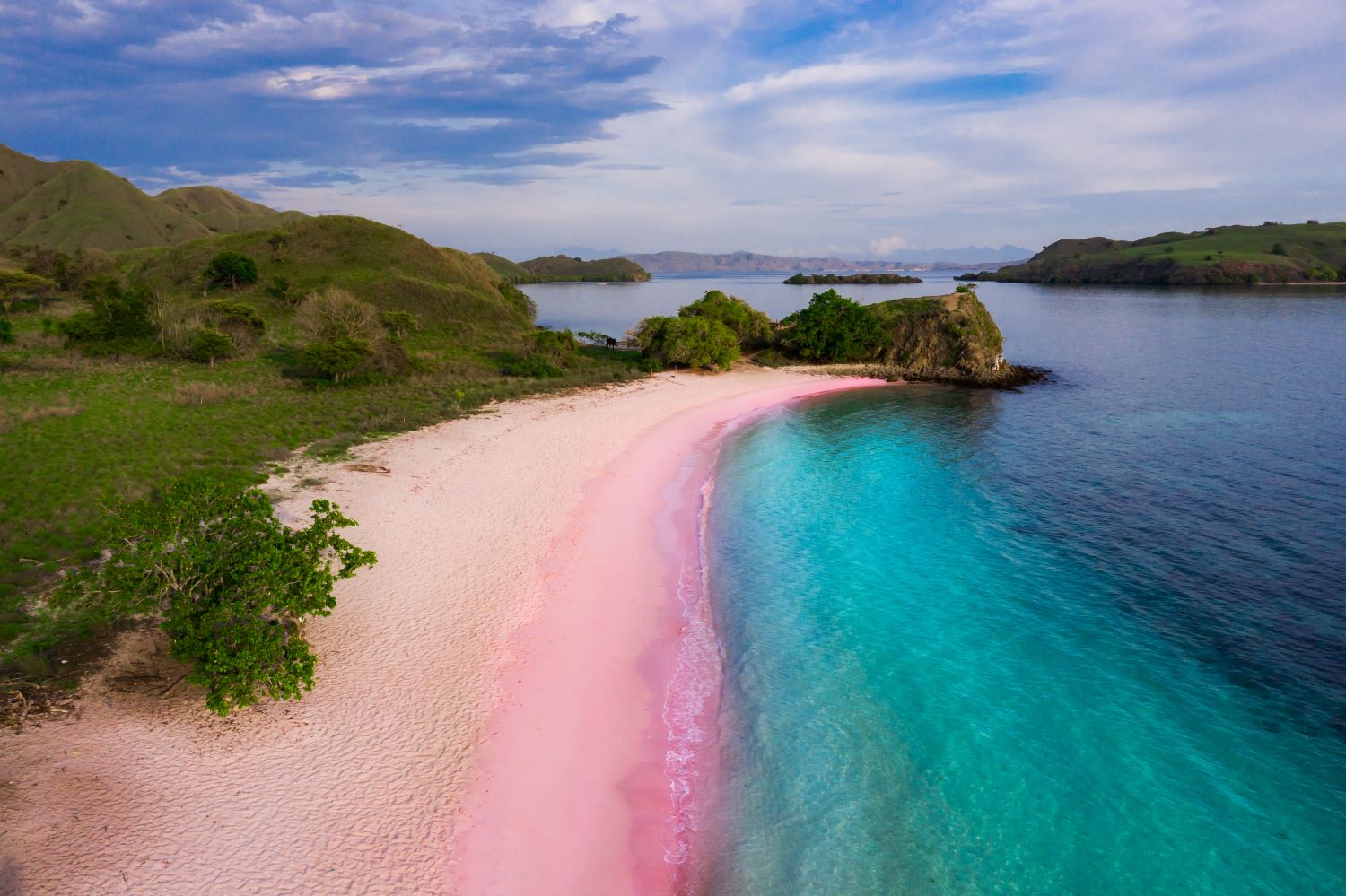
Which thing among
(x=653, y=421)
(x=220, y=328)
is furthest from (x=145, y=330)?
(x=653, y=421)

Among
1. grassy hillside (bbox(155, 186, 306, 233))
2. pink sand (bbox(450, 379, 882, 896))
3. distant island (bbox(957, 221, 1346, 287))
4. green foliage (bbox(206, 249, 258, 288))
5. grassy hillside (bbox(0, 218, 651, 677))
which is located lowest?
pink sand (bbox(450, 379, 882, 896))

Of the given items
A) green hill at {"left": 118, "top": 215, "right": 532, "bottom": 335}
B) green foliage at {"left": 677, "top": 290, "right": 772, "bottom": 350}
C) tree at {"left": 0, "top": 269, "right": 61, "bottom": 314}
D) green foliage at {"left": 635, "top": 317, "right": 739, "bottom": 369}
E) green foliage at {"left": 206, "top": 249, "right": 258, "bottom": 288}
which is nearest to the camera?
tree at {"left": 0, "top": 269, "right": 61, "bottom": 314}

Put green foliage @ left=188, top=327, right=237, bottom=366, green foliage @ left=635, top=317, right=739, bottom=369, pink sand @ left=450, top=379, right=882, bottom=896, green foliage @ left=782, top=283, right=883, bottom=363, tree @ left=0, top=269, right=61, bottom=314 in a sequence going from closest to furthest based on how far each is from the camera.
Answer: pink sand @ left=450, top=379, right=882, bottom=896, green foliage @ left=188, top=327, right=237, bottom=366, tree @ left=0, top=269, right=61, bottom=314, green foliage @ left=635, top=317, right=739, bottom=369, green foliage @ left=782, top=283, right=883, bottom=363

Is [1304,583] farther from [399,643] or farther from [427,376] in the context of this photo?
[427,376]

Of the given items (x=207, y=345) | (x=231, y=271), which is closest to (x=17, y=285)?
(x=231, y=271)

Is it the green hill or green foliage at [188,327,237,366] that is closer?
green foliage at [188,327,237,366]

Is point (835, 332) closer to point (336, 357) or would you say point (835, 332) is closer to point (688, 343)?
point (688, 343)

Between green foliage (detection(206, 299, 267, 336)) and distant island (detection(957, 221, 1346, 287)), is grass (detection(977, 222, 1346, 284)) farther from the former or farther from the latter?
green foliage (detection(206, 299, 267, 336))

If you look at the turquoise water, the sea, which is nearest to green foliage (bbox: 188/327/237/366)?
the sea
